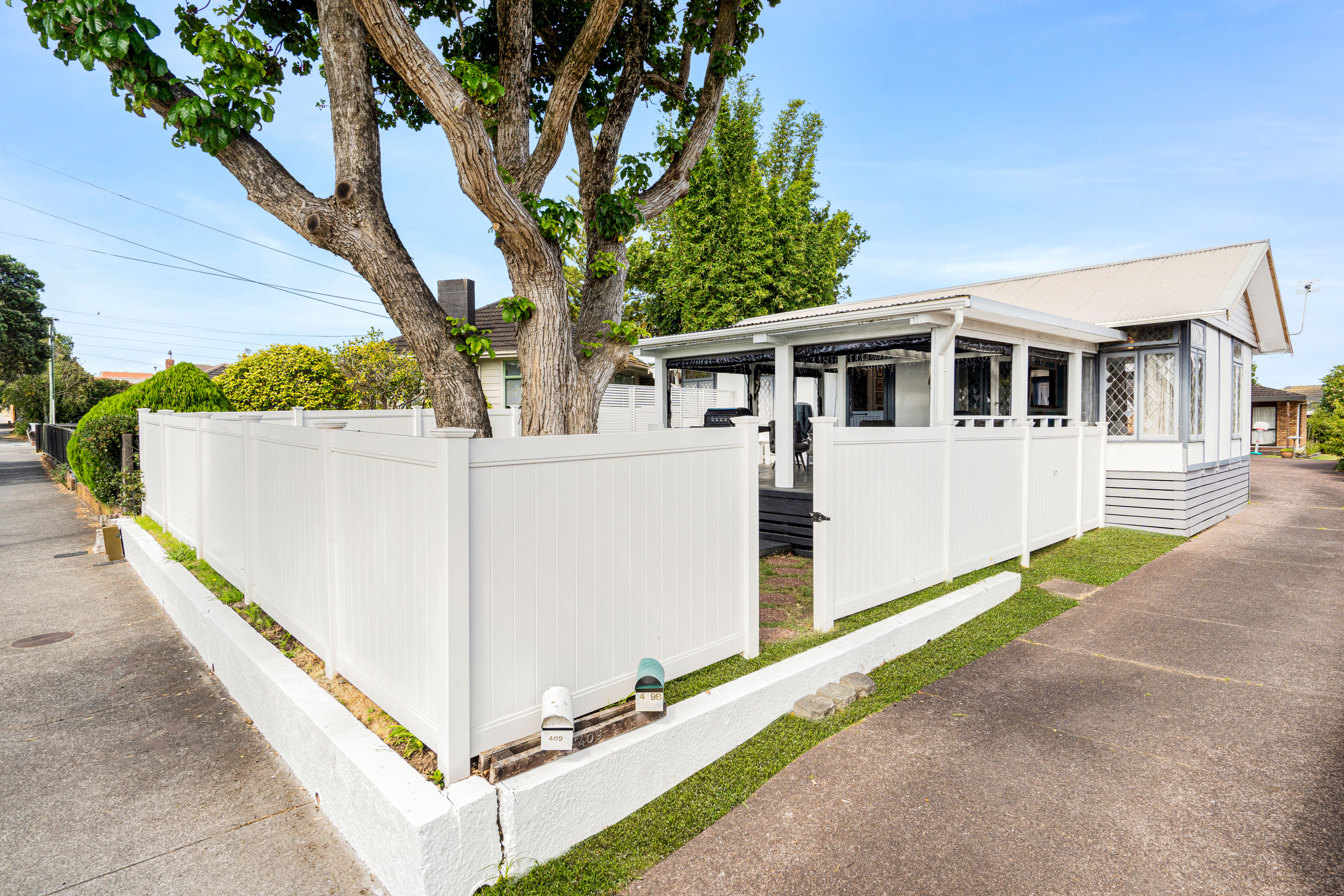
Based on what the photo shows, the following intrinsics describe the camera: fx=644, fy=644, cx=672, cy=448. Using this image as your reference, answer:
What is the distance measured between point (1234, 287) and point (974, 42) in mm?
5456

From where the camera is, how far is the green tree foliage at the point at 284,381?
12.7 metres

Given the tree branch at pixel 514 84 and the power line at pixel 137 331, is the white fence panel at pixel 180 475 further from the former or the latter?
the power line at pixel 137 331

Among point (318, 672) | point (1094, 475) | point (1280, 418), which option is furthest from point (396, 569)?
point (1280, 418)

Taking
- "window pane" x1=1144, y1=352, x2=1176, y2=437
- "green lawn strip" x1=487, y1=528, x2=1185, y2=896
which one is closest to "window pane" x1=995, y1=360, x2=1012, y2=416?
"window pane" x1=1144, y1=352, x2=1176, y2=437

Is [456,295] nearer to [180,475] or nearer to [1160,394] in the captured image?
[180,475]

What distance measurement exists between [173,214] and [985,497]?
25.7 m

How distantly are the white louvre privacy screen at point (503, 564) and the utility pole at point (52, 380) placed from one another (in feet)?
108

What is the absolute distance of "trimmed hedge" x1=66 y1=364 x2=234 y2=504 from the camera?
29.0ft

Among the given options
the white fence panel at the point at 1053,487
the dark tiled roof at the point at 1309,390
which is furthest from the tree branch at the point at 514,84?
the dark tiled roof at the point at 1309,390

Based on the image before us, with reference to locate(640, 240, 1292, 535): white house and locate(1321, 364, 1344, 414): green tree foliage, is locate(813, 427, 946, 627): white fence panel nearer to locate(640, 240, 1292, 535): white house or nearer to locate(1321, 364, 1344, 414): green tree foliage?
locate(640, 240, 1292, 535): white house

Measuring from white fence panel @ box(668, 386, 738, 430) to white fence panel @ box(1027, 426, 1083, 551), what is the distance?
1112 cm

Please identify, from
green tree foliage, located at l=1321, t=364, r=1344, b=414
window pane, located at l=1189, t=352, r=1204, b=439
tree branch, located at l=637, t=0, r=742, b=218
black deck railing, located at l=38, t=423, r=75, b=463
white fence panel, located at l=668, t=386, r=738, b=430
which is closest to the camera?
tree branch, located at l=637, t=0, r=742, b=218

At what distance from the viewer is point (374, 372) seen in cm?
1427

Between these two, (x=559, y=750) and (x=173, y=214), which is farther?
(x=173, y=214)
